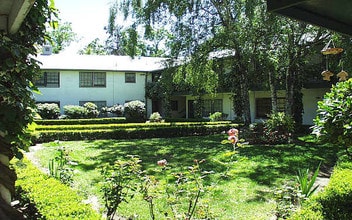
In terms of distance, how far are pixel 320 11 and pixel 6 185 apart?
3978 mm

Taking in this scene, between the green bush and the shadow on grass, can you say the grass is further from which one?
the green bush

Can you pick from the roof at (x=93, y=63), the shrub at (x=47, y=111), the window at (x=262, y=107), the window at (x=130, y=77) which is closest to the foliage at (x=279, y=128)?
the window at (x=262, y=107)

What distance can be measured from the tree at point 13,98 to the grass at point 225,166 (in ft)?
6.37

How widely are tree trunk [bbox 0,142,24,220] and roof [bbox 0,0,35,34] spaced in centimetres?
120

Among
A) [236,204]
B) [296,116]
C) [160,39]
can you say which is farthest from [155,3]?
[236,204]

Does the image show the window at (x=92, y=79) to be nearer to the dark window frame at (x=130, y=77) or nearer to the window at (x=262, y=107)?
the dark window frame at (x=130, y=77)

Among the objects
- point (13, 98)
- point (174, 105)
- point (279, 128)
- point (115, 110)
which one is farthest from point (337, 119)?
point (174, 105)

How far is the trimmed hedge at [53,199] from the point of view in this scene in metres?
3.18

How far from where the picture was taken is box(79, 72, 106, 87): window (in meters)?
29.4

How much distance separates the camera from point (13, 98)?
3303 mm

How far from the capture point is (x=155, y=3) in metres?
15.7

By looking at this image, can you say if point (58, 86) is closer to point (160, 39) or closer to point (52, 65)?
point (52, 65)

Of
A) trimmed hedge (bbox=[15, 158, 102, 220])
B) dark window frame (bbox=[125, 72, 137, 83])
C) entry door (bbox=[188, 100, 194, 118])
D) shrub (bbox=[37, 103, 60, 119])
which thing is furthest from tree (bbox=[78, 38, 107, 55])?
trimmed hedge (bbox=[15, 158, 102, 220])

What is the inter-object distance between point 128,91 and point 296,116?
53.7ft
